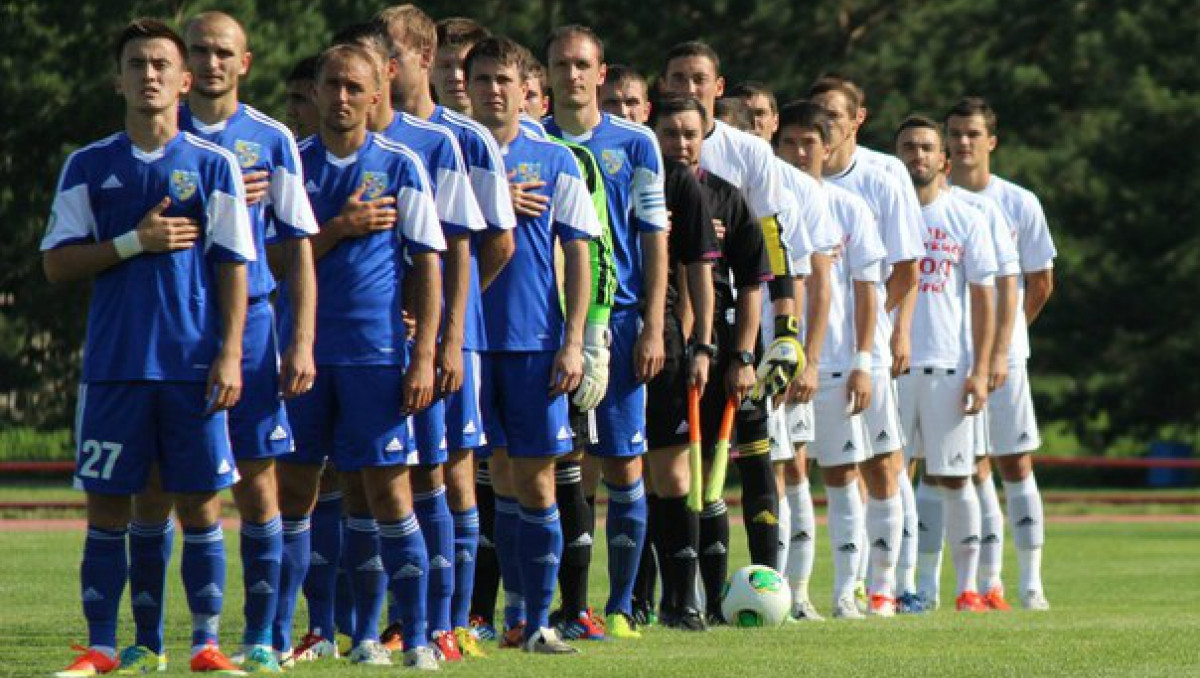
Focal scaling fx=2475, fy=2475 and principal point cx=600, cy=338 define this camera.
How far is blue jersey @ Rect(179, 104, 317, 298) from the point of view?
914cm

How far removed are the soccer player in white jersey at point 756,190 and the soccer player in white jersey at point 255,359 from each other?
11.0ft

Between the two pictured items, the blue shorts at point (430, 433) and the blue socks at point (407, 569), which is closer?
the blue socks at point (407, 569)

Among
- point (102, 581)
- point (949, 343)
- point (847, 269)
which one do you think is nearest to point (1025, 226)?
point (949, 343)

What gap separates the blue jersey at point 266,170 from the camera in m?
9.14

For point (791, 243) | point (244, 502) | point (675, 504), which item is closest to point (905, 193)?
point (791, 243)

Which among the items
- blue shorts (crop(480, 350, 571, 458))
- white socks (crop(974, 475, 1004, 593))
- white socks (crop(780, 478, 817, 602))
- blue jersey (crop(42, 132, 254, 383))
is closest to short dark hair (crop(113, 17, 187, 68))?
blue jersey (crop(42, 132, 254, 383))

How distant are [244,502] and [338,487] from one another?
4.51 feet

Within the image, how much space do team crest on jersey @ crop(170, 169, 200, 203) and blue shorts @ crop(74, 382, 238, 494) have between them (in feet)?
2.22

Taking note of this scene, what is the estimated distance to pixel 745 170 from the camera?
12250 millimetres

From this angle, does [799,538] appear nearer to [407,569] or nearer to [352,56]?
[407,569]

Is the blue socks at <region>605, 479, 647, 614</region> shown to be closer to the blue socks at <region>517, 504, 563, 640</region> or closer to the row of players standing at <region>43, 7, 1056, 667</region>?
the row of players standing at <region>43, 7, 1056, 667</region>

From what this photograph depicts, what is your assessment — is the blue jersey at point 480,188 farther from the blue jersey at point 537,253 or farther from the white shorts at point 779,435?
the white shorts at point 779,435

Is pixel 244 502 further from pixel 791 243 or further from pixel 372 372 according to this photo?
pixel 791 243

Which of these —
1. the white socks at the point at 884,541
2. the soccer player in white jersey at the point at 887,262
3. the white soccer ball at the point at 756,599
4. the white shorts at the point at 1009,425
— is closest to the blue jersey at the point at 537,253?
the white soccer ball at the point at 756,599
